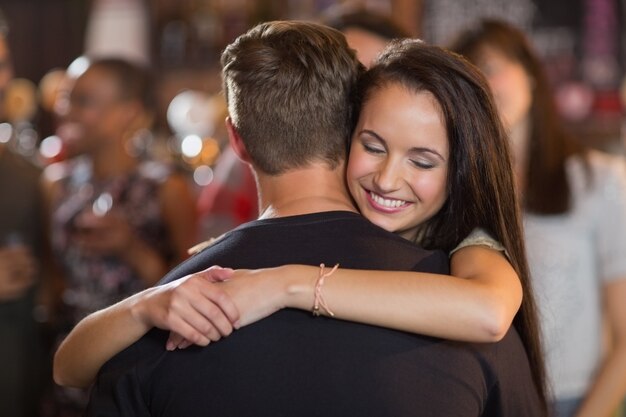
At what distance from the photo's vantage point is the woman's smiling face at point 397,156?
1.62 m

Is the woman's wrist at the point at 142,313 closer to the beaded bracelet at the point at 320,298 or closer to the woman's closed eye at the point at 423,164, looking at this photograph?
the beaded bracelet at the point at 320,298

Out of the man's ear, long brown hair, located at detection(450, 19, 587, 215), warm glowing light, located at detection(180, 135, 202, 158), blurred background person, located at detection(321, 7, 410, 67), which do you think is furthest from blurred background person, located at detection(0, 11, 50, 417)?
warm glowing light, located at detection(180, 135, 202, 158)

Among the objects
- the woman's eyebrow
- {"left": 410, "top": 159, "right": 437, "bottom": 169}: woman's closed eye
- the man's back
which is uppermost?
the woman's eyebrow

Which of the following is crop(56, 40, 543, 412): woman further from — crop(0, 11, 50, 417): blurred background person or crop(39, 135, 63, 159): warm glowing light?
crop(39, 135, 63, 159): warm glowing light

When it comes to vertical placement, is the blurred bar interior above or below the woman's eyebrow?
below

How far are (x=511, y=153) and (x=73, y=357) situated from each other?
2.68 feet

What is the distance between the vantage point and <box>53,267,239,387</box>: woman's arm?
1.43 meters

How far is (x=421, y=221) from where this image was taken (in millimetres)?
1764

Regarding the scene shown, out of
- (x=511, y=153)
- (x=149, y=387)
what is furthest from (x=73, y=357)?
(x=511, y=153)

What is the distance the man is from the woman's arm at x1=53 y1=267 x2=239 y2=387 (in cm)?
3

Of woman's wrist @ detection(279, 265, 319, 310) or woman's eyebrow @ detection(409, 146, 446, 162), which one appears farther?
woman's eyebrow @ detection(409, 146, 446, 162)

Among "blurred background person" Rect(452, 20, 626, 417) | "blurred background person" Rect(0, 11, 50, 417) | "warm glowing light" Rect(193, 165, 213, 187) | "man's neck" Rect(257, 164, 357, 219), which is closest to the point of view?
"man's neck" Rect(257, 164, 357, 219)

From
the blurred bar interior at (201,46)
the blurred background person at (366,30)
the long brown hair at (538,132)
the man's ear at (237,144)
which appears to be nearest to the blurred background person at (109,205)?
the blurred bar interior at (201,46)

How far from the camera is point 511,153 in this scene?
5.76 feet
